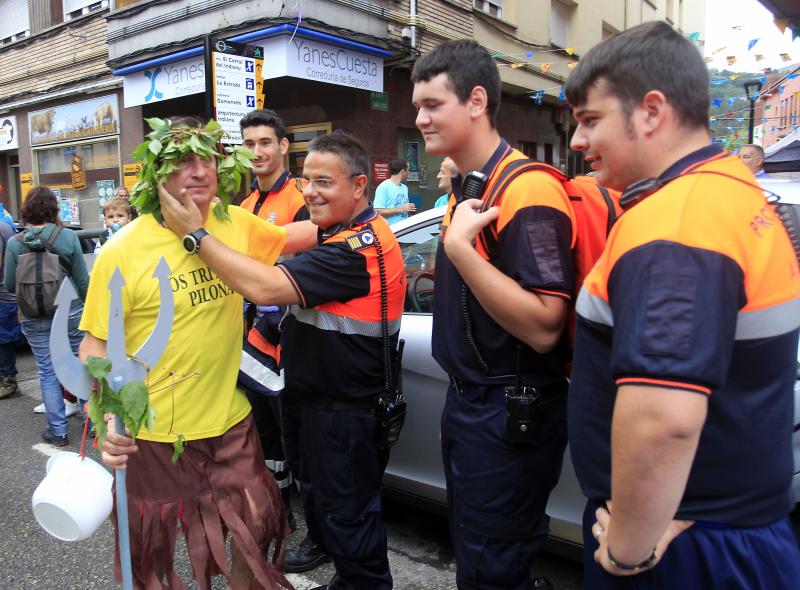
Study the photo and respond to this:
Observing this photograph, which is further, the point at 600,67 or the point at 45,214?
the point at 45,214

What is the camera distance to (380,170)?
10.4m

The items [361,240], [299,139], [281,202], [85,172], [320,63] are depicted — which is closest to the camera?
[361,240]

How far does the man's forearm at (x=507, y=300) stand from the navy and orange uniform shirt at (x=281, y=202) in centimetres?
204

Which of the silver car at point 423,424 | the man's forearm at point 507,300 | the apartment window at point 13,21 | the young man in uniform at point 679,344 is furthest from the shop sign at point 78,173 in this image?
the young man in uniform at point 679,344

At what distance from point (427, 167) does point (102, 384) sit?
1017 cm

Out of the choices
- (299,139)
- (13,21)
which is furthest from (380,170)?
(13,21)

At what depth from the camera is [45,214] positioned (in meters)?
4.85

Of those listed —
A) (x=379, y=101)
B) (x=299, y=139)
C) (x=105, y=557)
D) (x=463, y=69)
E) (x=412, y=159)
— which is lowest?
(x=105, y=557)

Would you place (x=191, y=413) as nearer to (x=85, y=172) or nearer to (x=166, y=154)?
(x=166, y=154)

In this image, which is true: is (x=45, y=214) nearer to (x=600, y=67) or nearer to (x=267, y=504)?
(x=267, y=504)

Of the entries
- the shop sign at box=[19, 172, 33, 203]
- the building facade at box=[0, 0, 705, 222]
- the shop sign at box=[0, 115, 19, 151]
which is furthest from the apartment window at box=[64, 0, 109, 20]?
the shop sign at box=[19, 172, 33, 203]

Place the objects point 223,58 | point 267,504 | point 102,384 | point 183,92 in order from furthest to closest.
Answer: point 183,92
point 223,58
point 267,504
point 102,384

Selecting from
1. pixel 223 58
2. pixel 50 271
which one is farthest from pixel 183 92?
pixel 50 271

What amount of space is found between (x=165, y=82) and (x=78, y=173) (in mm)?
4034
